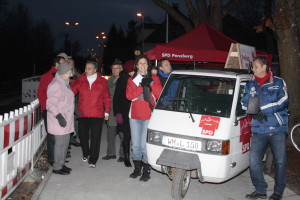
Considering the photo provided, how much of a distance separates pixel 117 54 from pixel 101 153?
275 feet

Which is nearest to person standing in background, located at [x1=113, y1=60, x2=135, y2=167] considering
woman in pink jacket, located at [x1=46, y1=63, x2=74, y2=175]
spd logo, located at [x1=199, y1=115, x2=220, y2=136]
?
woman in pink jacket, located at [x1=46, y1=63, x2=74, y2=175]

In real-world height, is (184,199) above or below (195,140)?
below

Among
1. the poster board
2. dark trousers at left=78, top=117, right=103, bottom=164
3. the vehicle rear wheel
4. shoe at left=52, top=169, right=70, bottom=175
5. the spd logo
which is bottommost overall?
shoe at left=52, top=169, right=70, bottom=175

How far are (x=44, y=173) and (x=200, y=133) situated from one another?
10.8ft

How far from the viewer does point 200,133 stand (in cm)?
509

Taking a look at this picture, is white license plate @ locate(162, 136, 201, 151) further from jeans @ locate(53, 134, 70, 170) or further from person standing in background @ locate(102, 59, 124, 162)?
person standing in background @ locate(102, 59, 124, 162)

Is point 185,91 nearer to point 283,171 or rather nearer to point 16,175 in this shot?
point 283,171

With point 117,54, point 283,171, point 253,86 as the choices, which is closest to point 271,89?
point 253,86

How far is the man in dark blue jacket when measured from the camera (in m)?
5.21

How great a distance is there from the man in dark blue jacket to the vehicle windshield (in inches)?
14.9

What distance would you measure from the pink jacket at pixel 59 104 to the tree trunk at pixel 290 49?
15.1ft

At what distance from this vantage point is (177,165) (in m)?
4.91

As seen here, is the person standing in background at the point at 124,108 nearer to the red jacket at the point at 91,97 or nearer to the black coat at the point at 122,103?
the black coat at the point at 122,103

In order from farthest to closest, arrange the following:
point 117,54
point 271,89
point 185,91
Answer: point 117,54, point 185,91, point 271,89
